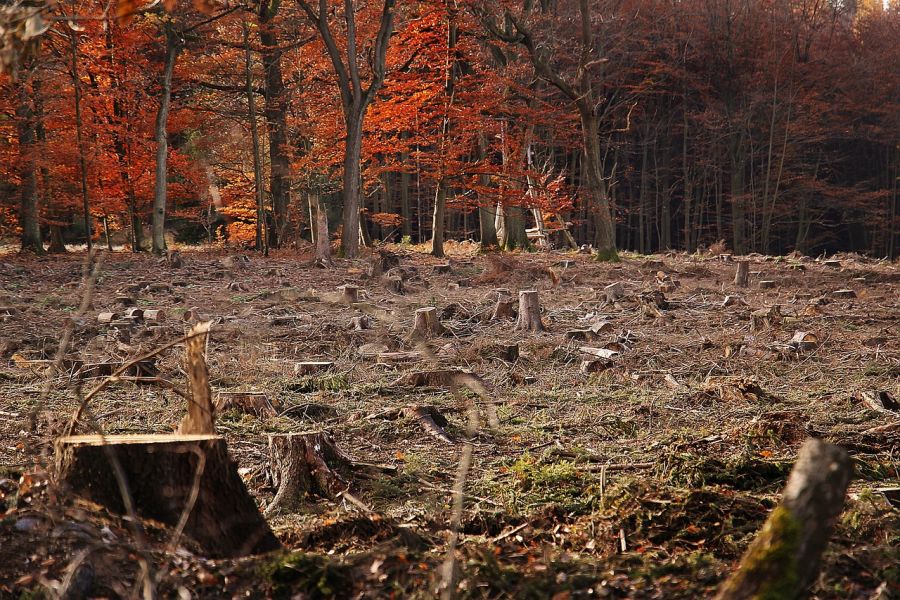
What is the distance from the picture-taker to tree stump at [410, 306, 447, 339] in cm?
848

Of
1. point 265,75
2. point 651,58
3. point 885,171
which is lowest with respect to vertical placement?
point 885,171

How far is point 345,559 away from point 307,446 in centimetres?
136

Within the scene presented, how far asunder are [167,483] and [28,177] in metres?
22.3

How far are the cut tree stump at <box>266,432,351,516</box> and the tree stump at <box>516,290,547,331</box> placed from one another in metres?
5.07

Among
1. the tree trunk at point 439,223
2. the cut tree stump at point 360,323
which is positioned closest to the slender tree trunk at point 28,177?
the tree trunk at point 439,223

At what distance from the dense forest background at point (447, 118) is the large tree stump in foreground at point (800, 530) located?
12.1m

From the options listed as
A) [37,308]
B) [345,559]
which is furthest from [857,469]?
[37,308]

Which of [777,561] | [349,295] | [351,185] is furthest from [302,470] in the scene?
[351,185]

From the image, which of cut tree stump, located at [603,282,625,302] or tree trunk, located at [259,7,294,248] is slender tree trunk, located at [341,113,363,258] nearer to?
tree trunk, located at [259,7,294,248]

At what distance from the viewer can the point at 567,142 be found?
1147 inches

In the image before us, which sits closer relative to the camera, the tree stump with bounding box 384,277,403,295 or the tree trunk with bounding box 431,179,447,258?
the tree stump with bounding box 384,277,403,295

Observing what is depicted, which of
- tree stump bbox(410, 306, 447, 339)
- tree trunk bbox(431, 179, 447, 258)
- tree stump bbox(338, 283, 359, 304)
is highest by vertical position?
tree trunk bbox(431, 179, 447, 258)

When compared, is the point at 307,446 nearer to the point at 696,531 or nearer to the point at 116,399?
the point at 696,531

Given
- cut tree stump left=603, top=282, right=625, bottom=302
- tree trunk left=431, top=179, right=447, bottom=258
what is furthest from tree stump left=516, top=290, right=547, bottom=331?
tree trunk left=431, top=179, right=447, bottom=258
